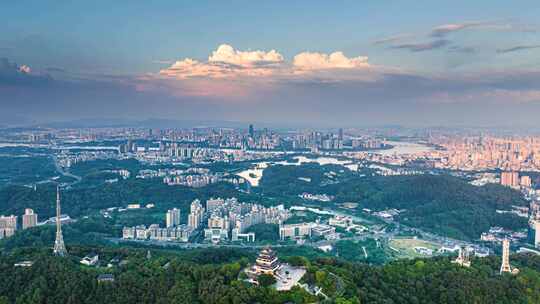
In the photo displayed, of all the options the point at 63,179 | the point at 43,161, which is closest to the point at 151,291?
the point at 63,179

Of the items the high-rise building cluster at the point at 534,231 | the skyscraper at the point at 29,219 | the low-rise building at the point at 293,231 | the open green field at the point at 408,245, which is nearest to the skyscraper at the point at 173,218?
the low-rise building at the point at 293,231

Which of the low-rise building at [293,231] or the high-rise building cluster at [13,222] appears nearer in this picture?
the high-rise building cluster at [13,222]

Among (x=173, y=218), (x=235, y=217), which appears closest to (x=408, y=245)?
(x=235, y=217)

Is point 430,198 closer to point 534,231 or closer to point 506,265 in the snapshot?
point 534,231

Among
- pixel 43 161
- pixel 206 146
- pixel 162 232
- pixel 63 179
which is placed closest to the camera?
pixel 162 232

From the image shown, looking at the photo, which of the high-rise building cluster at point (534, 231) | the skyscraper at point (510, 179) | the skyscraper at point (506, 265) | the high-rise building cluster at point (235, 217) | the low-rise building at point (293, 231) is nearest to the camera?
the skyscraper at point (506, 265)

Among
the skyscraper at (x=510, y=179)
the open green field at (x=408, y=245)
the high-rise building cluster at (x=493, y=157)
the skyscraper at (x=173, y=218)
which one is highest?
the high-rise building cluster at (x=493, y=157)

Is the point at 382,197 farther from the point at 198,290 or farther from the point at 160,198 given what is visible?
the point at 198,290

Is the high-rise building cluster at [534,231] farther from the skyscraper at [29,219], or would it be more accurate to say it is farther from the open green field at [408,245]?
the skyscraper at [29,219]
